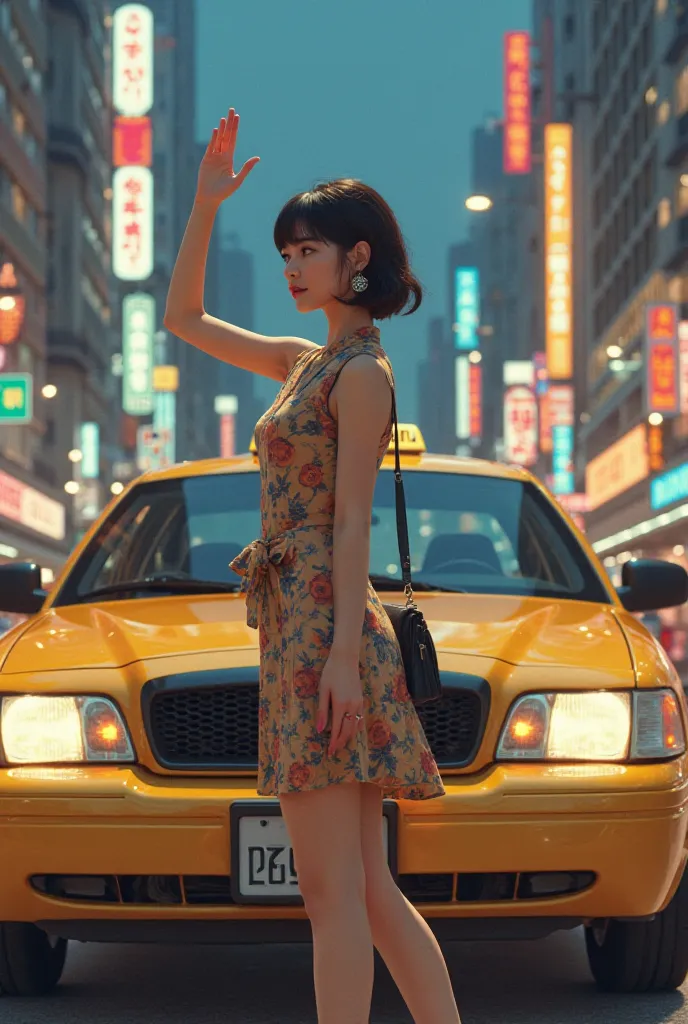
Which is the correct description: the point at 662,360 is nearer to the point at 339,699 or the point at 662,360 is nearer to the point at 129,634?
the point at 129,634

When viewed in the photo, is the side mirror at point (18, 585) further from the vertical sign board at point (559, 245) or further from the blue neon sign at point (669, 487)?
the vertical sign board at point (559, 245)

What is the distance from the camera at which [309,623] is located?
10.0 feet

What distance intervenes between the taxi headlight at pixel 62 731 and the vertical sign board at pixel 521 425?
77.0 m

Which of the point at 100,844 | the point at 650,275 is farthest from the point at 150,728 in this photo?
the point at 650,275

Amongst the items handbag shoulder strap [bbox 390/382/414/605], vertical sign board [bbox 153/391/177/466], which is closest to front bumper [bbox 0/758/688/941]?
handbag shoulder strap [bbox 390/382/414/605]

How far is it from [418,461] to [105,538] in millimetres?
Answer: 1120

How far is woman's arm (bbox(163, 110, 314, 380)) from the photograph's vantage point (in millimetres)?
3635

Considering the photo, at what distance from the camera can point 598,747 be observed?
169 inches

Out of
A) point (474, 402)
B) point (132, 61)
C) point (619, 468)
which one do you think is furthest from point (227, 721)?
point (474, 402)

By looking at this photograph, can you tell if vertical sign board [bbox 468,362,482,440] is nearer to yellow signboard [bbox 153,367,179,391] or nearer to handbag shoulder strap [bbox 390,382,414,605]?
yellow signboard [bbox 153,367,179,391]

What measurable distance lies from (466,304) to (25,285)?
208 ft

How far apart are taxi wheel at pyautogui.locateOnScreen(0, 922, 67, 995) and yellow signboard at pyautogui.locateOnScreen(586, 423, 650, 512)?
145ft

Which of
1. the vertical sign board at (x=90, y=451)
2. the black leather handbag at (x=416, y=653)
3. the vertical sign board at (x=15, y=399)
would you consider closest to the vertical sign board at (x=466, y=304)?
the vertical sign board at (x=90, y=451)

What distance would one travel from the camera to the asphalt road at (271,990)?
4.38m
